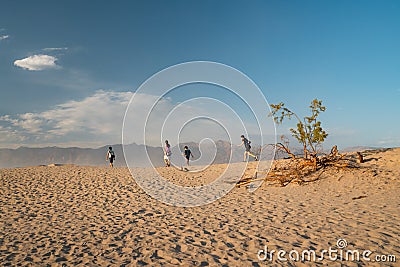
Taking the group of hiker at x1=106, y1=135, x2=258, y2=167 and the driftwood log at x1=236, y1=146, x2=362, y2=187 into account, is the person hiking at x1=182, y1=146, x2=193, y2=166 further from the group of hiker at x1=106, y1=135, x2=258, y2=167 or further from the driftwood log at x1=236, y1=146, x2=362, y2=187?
the driftwood log at x1=236, y1=146, x2=362, y2=187

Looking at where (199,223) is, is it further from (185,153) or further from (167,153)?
(185,153)

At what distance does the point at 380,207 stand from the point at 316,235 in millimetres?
4521

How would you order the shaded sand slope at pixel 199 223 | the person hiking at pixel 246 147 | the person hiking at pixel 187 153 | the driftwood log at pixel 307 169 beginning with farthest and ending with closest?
the person hiking at pixel 187 153, the person hiking at pixel 246 147, the driftwood log at pixel 307 169, the shaded sand slope at pixel 199 223

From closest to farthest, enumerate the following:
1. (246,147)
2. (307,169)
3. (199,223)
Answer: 1. (199,223)
2. (307,169)
3. (246,147)

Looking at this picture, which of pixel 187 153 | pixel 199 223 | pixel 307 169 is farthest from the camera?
pixel 187 153

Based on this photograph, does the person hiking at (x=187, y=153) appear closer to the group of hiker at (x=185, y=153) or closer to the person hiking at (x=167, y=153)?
the group of hiker at (x=185, y=153)

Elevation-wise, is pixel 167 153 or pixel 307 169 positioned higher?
pixel 167 153

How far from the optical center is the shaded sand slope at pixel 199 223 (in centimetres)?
625

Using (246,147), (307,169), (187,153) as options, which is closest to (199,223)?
(307,169)

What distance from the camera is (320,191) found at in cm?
1353

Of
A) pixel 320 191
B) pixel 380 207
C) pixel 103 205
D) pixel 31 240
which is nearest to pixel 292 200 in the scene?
pixel 320 191

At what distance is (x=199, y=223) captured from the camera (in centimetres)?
882

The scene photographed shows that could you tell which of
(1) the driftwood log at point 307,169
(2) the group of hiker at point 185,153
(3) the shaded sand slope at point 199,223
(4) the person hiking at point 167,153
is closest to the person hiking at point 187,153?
(2) the group of hiker at point 185,153

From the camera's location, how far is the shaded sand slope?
20.5 ft
